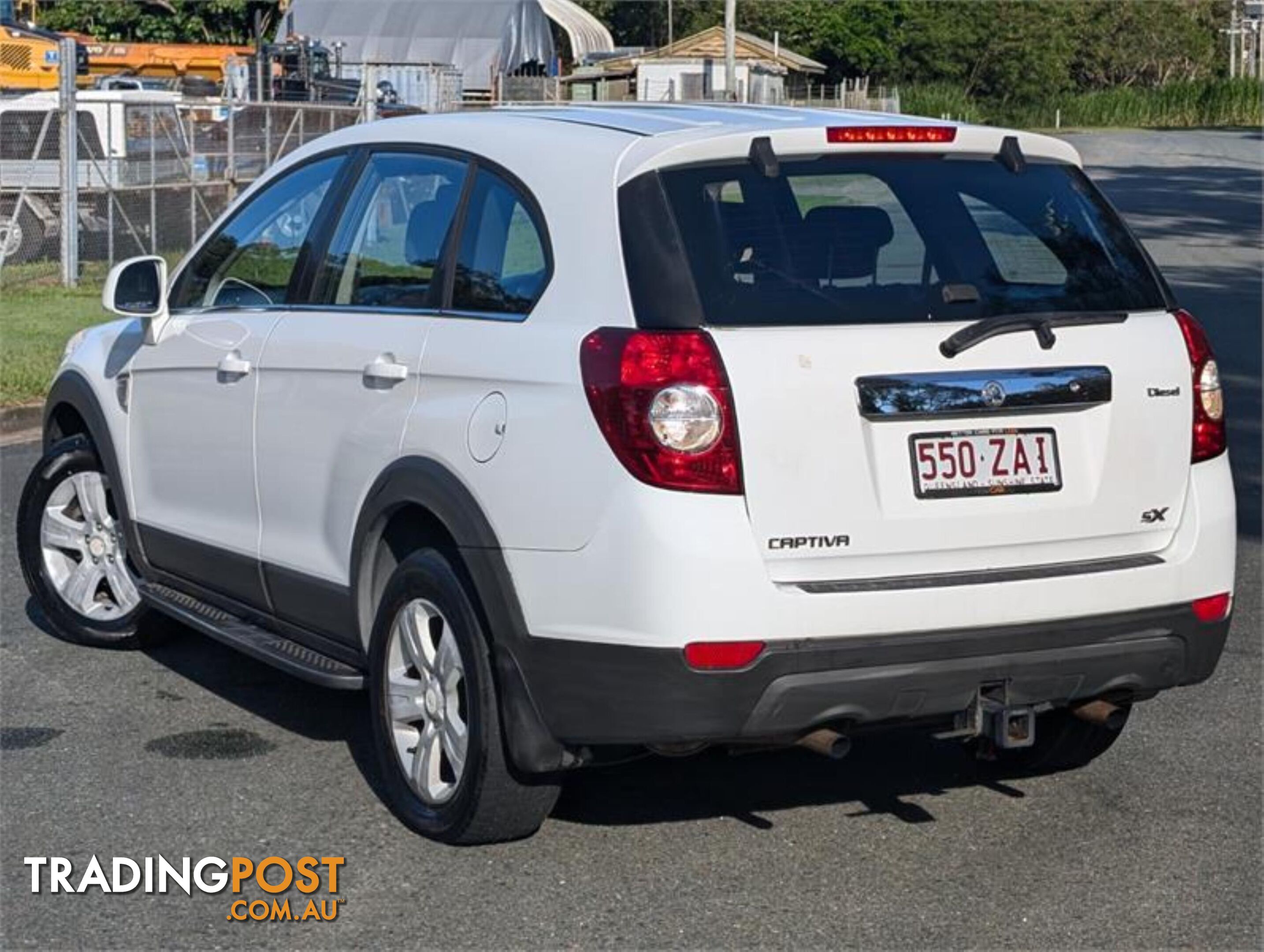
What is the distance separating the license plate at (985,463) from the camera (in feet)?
15.9

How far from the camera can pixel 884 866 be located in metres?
5.27

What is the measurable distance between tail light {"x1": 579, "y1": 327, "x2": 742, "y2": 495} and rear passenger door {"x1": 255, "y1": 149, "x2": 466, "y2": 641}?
0.88 metres

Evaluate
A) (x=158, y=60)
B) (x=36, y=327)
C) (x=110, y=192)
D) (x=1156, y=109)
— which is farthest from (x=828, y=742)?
(x=1156, y=109)

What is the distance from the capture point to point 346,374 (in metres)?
5.73

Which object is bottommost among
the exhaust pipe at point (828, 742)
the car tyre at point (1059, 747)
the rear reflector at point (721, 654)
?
the car tyre at point (1059, 747)

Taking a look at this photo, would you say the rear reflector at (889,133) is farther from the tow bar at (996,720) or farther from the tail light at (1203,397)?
the tow bar at (996,720)

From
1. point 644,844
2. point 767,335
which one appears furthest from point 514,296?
point 644,844

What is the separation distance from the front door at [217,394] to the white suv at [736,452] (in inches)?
13.6

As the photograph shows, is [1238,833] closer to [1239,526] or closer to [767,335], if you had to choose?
[767,335]

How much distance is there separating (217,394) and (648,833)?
2.00 metres

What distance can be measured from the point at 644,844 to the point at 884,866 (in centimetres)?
62

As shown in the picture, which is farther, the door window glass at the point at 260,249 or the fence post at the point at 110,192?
the fence post at the point at 110,192

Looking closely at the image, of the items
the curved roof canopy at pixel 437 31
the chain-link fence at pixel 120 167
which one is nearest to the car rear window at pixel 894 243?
the chain-link fence at pixel 120 167

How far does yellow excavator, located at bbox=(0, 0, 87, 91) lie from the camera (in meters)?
33.7
